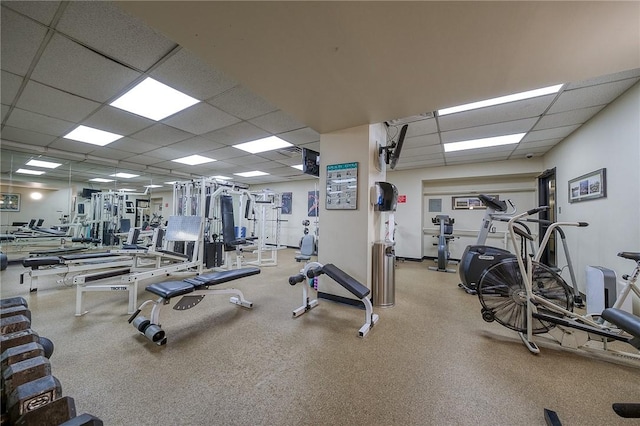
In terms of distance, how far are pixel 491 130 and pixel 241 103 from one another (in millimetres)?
3839

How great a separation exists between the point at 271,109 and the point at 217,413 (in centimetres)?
312

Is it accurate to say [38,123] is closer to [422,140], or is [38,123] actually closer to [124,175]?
[124,175]

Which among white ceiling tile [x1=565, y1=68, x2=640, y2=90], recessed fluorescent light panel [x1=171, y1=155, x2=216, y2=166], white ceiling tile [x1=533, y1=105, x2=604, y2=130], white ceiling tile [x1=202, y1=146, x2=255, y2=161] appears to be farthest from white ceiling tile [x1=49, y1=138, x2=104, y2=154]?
white ceiling tile [x1=533, y1=105, x2=604, y2=130]

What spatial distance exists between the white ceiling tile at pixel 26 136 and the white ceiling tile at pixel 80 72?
2.45 meters

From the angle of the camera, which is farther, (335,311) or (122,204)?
(122,204)

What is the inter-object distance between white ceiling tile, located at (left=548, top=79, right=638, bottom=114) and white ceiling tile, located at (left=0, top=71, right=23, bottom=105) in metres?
5.97

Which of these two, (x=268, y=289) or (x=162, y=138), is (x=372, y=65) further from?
(x=162, y=138)

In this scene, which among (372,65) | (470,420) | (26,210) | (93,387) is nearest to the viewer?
(470,420)

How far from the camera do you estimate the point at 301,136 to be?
4.08 metres

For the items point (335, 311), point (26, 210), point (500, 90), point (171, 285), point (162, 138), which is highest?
point (162, 138)

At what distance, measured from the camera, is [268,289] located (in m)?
3.68

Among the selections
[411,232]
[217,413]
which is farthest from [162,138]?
[411,232]

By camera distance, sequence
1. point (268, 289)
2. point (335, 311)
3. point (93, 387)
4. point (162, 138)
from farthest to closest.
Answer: point (162, 138) < point (268, 289) < point (335, 311) < point (93, 387)

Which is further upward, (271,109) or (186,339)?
(271,109)
